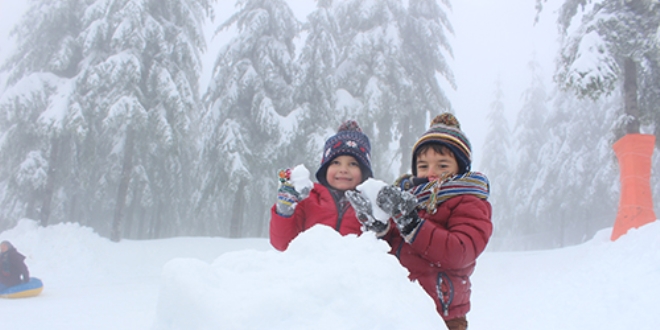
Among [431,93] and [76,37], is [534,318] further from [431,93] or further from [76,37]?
[76,37]

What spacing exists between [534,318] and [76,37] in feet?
62.1

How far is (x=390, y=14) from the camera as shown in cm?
1753

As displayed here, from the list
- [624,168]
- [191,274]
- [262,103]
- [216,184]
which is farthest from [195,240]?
[191,274]

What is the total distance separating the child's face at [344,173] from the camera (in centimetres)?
257

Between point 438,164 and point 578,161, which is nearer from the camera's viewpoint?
point 438,164

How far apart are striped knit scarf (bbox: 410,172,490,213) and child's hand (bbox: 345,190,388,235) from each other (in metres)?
0.34

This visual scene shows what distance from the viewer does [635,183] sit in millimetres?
9500

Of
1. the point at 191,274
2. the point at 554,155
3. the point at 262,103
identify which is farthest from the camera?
the point at 554,155

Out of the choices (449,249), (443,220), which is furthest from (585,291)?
(449,249)

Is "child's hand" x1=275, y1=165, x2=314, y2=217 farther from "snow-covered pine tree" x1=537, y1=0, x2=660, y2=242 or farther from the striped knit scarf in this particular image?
"snow-covered pine tree" x1=537, y1=0, x2=660, y2=242

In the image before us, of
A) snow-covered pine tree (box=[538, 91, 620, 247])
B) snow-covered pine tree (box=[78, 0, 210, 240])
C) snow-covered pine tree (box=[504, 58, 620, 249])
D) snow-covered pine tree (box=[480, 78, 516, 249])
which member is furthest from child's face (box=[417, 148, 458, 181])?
snow-covered pine tree (box=[480, 78, 516, 249])

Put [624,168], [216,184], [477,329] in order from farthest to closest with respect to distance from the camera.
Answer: [216,184]
[624,168]
[477,329]

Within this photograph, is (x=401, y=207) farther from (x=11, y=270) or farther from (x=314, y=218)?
(x=11, y=270)

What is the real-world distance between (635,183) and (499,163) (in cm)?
2908
